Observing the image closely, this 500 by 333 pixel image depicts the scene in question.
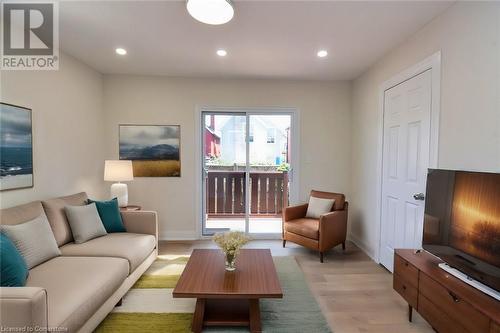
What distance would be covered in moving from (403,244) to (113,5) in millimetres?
3593

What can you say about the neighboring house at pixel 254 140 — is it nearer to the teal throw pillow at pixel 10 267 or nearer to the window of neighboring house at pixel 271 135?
the window of neighboring house at pixel 271 135

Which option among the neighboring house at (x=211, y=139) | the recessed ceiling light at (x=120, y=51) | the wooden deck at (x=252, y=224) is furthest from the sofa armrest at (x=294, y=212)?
the recessed ceiling light at (x=120, y=51)

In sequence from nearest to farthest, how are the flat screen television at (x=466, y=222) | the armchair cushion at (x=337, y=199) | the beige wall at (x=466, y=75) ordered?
the flat screen television at (x=466, y=222)
the beige wall at (x=466, y=75)
the armchair cushion at (x=337, y=199)

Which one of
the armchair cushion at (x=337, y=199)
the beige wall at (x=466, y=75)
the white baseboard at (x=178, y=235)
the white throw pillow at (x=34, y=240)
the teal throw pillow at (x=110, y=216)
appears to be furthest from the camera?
the white baseboard at (x=178, y=235)

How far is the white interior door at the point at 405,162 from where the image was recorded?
2.49 metres

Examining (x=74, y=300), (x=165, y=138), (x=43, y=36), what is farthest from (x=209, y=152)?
(x=74, y=300)

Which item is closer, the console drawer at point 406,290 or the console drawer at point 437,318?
the console drawer at point 437,318

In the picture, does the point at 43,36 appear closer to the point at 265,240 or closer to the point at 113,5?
the point at 113,5

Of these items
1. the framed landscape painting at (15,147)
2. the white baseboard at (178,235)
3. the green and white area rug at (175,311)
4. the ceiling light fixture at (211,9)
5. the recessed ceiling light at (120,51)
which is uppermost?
the recessed ceiling light at (120,51)

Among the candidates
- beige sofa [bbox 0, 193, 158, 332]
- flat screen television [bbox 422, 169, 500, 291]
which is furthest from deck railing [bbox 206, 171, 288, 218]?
flat screen television [bbox 422, 169, 500, 291]

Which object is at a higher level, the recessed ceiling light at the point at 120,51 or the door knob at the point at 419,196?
the recessed ceiling light at the point at 120,51

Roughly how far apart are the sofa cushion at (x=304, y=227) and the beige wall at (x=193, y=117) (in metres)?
0.66

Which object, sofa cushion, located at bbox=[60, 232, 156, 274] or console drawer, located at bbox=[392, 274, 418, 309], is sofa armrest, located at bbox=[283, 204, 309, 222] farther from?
sofa cushion, located at bbox=[60, 232, 156, 274]

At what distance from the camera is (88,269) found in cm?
205
